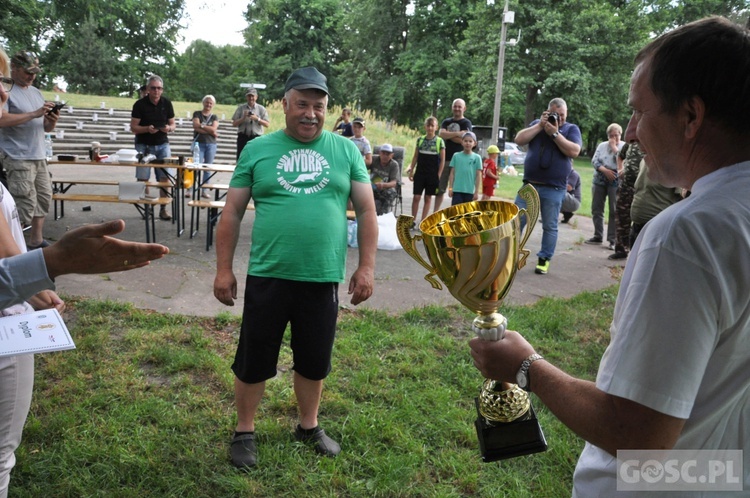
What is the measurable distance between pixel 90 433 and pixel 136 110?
6.38 metres

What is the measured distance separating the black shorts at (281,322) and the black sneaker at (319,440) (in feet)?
1.38

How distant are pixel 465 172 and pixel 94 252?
24.9ft

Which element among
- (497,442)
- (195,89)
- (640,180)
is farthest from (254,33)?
(497,442)

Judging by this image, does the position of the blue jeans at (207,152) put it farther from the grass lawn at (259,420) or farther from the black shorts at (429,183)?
the grass lawn at (259,420)

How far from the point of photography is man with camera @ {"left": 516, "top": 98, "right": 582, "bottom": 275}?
6.35 meters

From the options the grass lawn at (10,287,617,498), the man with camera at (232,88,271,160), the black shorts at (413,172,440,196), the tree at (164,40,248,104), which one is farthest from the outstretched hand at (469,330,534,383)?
the tree at (164,40,248,104)

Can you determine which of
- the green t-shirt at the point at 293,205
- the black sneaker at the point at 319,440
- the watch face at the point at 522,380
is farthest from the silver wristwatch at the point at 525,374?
the black sneaker at the point at 319,440

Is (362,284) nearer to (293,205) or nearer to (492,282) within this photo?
(293,205)

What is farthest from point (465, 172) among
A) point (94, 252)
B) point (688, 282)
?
point (688, 282)

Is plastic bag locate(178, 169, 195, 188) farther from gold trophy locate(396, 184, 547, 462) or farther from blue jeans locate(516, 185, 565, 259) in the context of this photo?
gold trophy locate(396, 184, 547, 462)

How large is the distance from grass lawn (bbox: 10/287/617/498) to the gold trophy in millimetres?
1306

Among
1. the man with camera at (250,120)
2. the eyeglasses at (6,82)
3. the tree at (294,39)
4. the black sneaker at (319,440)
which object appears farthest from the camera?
the tree at (294,39)

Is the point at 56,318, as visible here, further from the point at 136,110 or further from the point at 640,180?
the point at 136,110

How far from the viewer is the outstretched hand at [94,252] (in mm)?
1392
